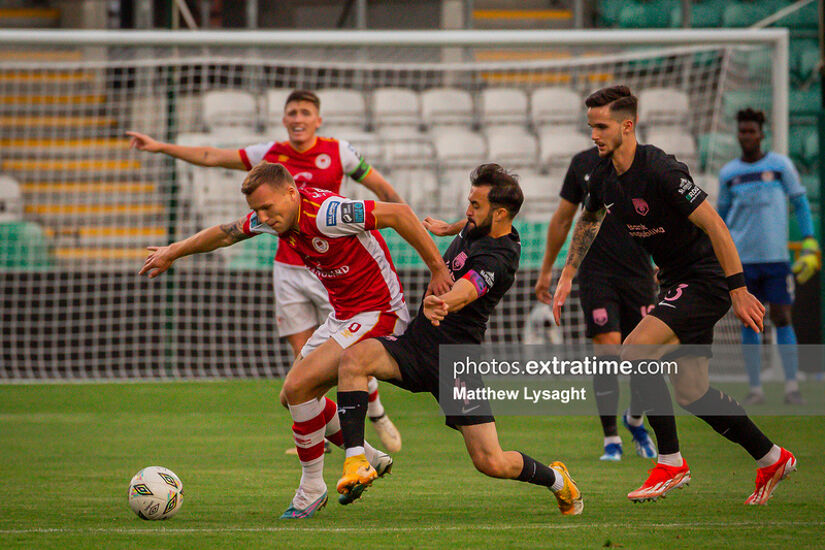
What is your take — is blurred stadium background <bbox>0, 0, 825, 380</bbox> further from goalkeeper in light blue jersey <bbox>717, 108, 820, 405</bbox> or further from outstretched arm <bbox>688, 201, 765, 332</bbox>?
outstretched arm <bbox>688, 201, 765, 332</bbox>

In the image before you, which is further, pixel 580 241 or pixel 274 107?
pixel 274 107

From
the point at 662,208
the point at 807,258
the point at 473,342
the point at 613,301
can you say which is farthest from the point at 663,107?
the point at 473,342

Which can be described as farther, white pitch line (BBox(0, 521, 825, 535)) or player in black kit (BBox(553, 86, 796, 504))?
player in black kit (BBox(553, 86, 796, 504))

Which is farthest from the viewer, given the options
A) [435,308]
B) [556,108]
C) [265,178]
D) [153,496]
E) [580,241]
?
[556,108]

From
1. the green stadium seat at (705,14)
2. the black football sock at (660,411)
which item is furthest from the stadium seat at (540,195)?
the black football sock at (660,411)

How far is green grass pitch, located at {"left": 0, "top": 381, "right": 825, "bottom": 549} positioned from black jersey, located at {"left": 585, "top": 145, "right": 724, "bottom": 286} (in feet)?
3.80

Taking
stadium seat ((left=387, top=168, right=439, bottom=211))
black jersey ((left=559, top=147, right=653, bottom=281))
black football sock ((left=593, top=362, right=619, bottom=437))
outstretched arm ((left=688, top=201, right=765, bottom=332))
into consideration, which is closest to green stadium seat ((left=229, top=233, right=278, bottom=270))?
stadium seat ((left=387, top=168, right=439, bottom=211))

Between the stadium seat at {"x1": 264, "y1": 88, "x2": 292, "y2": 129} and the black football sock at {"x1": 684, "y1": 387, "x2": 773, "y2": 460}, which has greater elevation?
the stadium seat at {"x1": 264, "y1": 88, "x2": 292, "y2": 129}

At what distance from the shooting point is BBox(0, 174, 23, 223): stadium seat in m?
12.6

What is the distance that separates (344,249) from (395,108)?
8.94m

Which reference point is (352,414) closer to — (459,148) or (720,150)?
(720,150)

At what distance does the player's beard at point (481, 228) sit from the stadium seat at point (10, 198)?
878cm

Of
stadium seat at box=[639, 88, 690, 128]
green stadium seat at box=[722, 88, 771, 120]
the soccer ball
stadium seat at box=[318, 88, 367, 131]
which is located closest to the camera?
the soccer ball

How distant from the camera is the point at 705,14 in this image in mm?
16953
